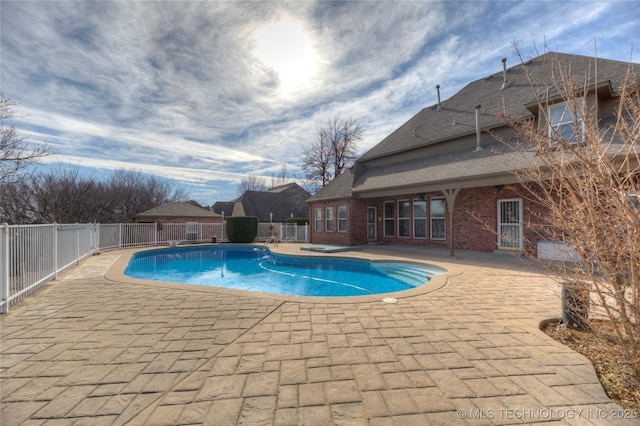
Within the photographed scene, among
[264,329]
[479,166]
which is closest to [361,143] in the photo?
[479,166]

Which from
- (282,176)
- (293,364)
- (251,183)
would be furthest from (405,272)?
(251,183)

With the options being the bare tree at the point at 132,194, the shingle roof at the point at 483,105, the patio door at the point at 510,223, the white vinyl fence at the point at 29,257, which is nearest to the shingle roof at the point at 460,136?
the shingle roof at the point at 483,105

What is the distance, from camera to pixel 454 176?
359 inches

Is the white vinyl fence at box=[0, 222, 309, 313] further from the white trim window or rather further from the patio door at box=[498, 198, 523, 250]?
the white trim window

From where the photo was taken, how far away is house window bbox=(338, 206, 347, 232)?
46.4 feet

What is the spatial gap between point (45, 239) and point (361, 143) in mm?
24187

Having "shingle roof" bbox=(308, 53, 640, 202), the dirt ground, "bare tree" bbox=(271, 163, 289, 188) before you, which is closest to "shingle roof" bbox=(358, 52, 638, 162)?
"shingle roof" bbox=(308, 53, 640, 202)

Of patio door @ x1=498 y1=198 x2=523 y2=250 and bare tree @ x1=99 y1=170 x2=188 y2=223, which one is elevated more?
bare tree @ x1=99 y1=170 x2=188 y2=223

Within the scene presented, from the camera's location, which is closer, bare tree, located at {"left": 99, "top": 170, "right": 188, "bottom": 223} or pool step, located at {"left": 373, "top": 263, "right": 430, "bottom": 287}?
pool step, located at {"left": 373, "top": 263, "right": 430, "bottom": 287}

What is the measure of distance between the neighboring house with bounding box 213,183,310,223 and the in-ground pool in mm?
15038

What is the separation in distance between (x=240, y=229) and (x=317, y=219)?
5532mm

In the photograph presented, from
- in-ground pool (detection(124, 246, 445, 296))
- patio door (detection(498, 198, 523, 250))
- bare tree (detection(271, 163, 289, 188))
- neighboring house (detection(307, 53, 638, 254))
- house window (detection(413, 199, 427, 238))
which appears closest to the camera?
in-ground pool (detection(124, 246, 445, 296))

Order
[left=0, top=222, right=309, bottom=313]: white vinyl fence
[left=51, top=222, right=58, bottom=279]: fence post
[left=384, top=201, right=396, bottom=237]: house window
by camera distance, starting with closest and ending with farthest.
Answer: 1. [left=0, top=222, right=309, bottom=313]: white vinyl fence
2. [left=51, top=222, right=58, bottom=279]: fence post
3. [left=384, top=201, right=396, bottom=237]: house window

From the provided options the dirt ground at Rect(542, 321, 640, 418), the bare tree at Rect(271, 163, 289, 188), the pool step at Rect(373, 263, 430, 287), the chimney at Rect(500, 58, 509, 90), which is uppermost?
the bare tree at Rect(271, 163, 289, 188)
